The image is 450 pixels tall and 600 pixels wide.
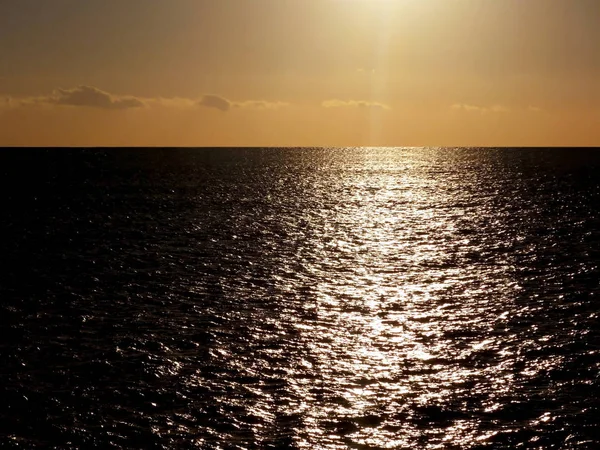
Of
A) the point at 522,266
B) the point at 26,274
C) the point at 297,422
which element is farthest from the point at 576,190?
the point at 297,422

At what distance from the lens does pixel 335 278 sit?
6259cm

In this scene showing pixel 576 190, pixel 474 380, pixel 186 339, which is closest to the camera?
pixel 474 380

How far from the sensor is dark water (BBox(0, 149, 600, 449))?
99.3ft

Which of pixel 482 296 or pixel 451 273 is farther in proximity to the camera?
pixel 451 273

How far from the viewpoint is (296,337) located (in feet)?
142

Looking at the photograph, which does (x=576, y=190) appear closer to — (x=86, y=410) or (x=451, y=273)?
(x=451, y=273)

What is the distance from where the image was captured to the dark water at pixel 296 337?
1192 inches

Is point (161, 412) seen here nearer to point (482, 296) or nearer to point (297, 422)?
point (297, 422)

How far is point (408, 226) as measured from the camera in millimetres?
104562

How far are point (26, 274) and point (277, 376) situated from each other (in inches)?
1331

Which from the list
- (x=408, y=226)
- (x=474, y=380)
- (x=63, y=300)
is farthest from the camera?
(x=408, y=226)

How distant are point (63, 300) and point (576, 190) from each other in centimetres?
12678

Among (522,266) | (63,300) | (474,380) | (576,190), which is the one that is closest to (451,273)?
(522,266)

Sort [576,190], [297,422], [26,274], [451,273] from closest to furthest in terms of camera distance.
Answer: [297,422] < [26,274] < [451,273] < [576,190]
